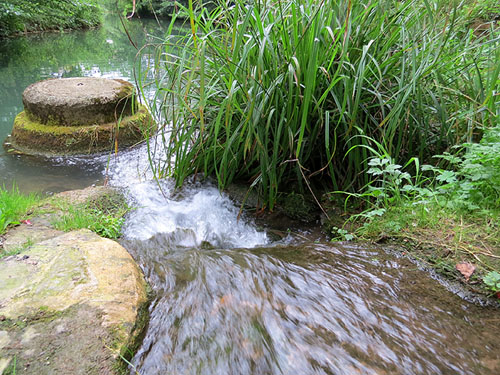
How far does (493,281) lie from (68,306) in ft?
5.34

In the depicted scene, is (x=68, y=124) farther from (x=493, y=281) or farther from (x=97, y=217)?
(x=493, y=281)

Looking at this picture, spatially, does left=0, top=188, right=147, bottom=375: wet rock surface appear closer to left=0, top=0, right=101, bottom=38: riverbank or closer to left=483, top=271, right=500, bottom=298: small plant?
left=483, top=271, right=500, bottom=298: small plant

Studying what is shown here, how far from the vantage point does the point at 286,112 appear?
2004mm

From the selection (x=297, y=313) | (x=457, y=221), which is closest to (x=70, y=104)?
(x=297, y=313)

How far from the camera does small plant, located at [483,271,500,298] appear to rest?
3.93ft

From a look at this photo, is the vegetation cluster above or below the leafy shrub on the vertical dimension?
above

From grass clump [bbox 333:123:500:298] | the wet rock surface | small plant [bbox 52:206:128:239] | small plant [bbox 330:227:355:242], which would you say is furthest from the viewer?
small plant [bbox 52:206:128:239]

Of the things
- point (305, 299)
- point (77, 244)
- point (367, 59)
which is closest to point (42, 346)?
point (77, 244)

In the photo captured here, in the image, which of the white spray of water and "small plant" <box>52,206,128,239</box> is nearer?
"small plant" <box>52,206,128,239</box>

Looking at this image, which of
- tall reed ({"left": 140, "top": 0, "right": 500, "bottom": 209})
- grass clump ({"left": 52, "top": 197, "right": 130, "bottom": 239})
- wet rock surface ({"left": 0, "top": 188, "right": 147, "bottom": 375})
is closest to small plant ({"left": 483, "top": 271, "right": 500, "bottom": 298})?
tall reed ({"left": 140, "top": 0, "right": 500, "bottom": 209})

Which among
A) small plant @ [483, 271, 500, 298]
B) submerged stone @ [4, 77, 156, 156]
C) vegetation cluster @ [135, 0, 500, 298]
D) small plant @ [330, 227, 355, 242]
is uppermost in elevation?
vegetation cluster @ [135, 0, 500, 298]

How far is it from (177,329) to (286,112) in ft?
4.66

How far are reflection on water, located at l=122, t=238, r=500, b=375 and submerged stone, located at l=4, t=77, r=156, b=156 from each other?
2.45 meters

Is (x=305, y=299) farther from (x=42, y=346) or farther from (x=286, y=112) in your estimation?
(x=286, y=112)
